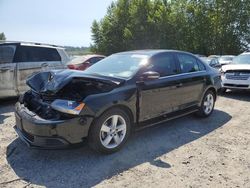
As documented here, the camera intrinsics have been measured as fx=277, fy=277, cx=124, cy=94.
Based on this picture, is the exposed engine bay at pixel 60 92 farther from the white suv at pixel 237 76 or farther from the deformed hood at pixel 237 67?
the deformed hood at pixel 237 67

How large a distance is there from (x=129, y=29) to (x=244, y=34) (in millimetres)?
17484

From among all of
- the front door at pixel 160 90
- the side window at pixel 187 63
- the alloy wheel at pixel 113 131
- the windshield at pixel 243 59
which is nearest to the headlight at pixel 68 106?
the alloy wheel at pixel 113 131

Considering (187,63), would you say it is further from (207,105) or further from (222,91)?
(222,91)

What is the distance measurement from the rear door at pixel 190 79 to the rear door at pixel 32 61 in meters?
3.94

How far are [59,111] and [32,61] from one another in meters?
4.38

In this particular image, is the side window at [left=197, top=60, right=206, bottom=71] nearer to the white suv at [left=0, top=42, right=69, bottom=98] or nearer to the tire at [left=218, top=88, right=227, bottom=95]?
the tire at [left=218, top=88, right=227, bottom=95]

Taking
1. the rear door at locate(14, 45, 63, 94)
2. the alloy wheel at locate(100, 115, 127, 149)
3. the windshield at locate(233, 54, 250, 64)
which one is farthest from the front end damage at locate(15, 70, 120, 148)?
the windshield at locate(233, 54, 250, 64)

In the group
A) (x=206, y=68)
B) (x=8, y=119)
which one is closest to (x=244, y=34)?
(x=206, y=68)

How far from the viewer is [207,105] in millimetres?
6457

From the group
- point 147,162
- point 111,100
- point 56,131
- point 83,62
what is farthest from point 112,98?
point 83,62

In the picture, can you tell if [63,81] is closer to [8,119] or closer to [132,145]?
[132,145]

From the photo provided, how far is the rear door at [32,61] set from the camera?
7.38 meters

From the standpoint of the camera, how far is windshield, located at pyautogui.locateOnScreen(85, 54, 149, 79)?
470 cm

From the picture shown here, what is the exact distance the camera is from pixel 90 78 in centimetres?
431
